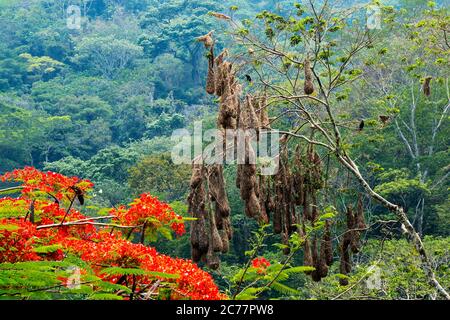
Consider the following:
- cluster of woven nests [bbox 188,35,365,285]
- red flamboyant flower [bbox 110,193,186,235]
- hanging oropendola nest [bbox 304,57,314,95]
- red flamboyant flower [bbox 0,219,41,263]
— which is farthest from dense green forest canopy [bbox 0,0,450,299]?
red flamboyant flower [bbox 0,219,41,263]

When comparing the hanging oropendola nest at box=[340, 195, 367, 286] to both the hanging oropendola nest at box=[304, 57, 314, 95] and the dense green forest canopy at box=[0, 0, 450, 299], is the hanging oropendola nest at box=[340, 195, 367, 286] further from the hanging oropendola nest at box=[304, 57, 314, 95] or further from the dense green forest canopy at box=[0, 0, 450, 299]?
the dense green forest canopy at box=[0, 0, 450, 299]

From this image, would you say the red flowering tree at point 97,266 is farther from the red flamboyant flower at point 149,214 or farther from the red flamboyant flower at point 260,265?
the red flamboyant flower at point 260,265

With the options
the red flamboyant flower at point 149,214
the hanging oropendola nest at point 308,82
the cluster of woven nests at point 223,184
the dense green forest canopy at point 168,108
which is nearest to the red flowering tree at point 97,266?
the red flamboyant flower at point 149,214

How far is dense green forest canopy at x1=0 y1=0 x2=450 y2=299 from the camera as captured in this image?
17.9 m

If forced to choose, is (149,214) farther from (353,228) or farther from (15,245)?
(353,228)

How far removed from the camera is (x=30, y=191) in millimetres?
5082

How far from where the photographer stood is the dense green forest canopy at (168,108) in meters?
17.9

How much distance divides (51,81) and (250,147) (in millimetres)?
34097

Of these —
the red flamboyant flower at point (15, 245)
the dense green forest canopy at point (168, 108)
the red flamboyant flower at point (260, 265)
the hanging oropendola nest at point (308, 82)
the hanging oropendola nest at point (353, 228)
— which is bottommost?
the red flamboyant flower at point (260, 265)

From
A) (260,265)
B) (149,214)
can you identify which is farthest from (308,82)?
(149,214)

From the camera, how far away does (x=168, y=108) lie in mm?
35438

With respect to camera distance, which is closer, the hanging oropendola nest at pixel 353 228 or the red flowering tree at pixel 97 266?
the red flowering tree at pixel 97 266
